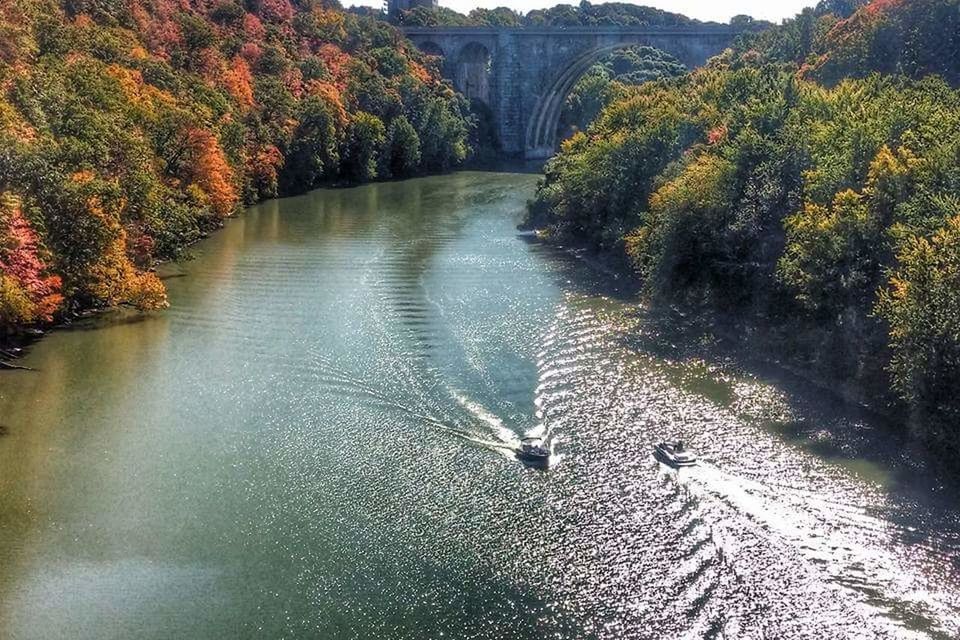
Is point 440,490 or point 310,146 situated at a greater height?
point 310,146

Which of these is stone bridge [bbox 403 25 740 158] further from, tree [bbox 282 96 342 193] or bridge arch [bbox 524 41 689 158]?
tree [bbox 282 96 342 193]

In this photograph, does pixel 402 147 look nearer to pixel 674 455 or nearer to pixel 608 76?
pixel 608 76

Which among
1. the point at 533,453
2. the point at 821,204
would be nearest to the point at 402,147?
the point at 821,204

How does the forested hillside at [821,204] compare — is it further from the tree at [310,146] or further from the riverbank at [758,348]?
the tree at [310,146]

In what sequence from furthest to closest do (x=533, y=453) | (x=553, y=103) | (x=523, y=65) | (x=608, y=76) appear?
(x=608, y=76), (x=553, y=103), (x=523, y=65), (x=533, y=453)

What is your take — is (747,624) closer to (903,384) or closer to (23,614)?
(903,384)

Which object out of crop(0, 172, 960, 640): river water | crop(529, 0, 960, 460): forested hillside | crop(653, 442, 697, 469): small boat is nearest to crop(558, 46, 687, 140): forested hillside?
crop(529, 0, 960, 460): forested hillside
